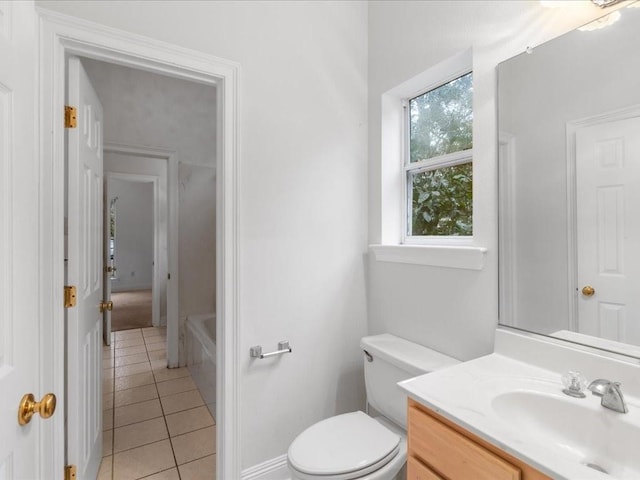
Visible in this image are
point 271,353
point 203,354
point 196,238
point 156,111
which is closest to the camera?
point 271,353

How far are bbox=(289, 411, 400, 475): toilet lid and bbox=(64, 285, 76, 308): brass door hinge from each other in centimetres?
105

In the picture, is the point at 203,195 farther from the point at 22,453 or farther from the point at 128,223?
the point at 128,223

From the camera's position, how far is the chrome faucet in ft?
2.87

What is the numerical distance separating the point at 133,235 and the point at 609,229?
8.28 metres

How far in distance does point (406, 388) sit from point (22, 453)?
935mm

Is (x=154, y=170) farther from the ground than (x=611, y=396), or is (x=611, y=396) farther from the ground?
(x=154, y=170)

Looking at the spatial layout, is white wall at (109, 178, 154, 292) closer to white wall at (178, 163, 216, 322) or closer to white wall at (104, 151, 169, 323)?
white wall at (104, 151, 169, 323)

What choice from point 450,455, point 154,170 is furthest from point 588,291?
point 154,170

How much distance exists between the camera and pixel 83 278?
57.5 inches

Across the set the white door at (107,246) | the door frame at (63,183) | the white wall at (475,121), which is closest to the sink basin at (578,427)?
the white wall at (475,121)

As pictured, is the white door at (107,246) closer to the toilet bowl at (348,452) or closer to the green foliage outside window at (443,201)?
the toilet bowl at (348,452)

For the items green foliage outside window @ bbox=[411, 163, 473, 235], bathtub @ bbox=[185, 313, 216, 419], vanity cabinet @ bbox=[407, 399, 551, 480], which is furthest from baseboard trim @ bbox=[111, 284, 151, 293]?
vanity cabinet @ bbox=[407, 399, 551, 480]

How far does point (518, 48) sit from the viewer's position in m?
1.27

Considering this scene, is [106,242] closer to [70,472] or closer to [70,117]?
[70,117]
